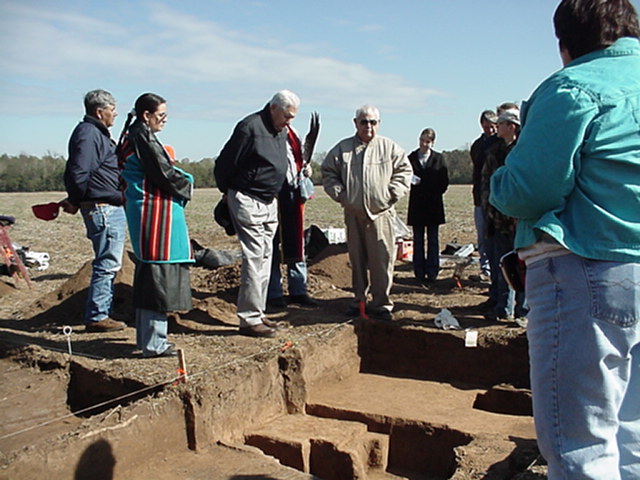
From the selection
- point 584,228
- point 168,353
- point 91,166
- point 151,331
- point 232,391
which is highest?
point 91,166

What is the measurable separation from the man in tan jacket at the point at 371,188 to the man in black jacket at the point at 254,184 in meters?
0.70

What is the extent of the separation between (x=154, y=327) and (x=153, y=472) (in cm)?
134

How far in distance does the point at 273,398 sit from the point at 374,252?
6.18ft

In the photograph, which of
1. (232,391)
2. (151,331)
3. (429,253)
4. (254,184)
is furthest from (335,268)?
(232,391)

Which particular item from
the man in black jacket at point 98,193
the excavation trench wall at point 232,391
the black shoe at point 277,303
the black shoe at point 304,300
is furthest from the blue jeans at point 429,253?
the man in black jacket at point 98,193

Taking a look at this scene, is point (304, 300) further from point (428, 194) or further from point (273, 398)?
point (428, 194)

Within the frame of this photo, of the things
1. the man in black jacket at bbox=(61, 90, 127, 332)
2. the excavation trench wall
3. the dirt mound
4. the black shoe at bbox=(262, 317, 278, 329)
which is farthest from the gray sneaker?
the dirt mound

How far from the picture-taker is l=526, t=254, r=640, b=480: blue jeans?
227 centimetres

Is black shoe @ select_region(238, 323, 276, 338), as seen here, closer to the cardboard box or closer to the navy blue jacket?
the navy blue jacket

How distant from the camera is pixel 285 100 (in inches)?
234

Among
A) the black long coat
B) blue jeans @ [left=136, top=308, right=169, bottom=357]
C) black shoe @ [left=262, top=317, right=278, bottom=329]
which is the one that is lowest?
black shoe @ [left=262, top=317, right=278, bottom=329]

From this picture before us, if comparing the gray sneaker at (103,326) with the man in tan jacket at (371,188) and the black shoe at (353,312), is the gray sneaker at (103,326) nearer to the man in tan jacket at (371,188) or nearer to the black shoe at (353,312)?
the black shoe at (353,312)

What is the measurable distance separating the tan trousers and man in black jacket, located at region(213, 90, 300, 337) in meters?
0.98

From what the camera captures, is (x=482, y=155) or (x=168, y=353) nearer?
(x=168, y=353)
